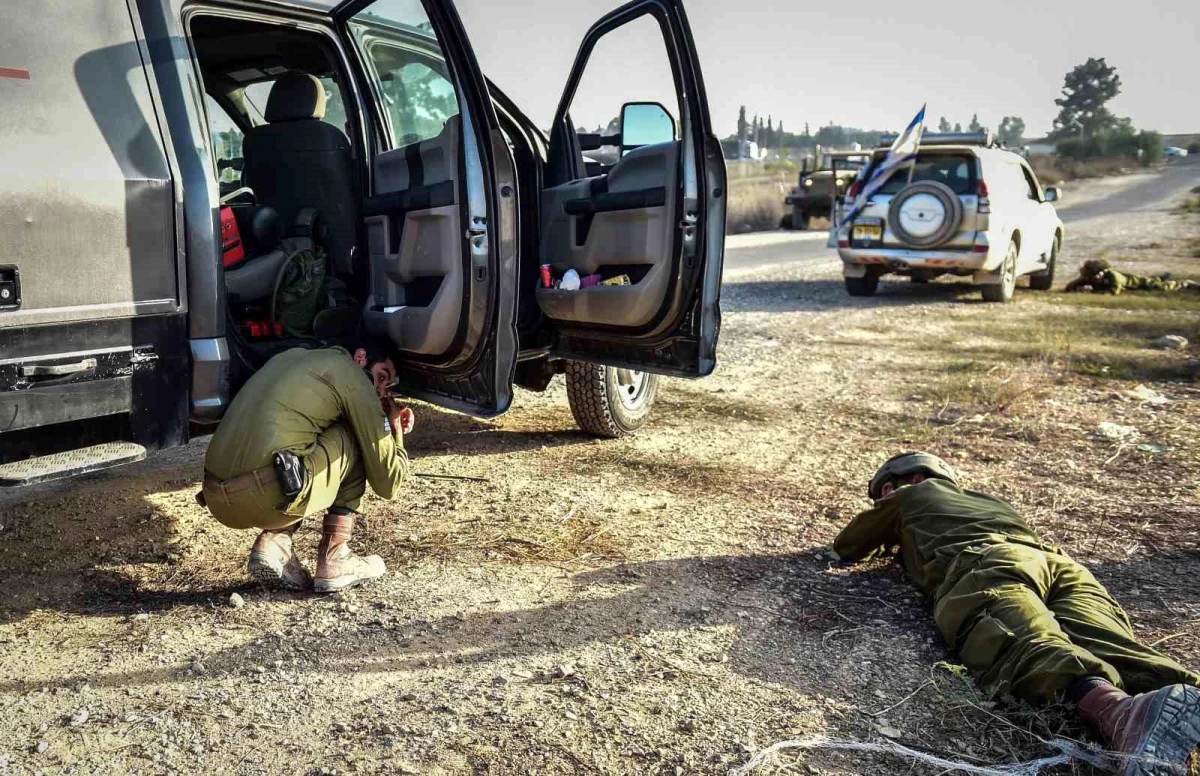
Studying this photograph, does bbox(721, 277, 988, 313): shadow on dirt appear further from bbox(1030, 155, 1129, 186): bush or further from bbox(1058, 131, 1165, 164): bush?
bbox(1058, 131, 1165, 164): bush

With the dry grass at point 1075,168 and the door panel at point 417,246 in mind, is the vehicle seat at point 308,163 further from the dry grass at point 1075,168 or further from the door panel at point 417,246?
the dry grass at point 1075,168

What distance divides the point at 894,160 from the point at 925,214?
0.74 m

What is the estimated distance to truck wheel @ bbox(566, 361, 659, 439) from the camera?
16.4 feet

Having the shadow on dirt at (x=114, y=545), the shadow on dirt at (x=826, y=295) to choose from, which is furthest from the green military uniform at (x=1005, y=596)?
the shadow on dirt at (x=826, y=295)

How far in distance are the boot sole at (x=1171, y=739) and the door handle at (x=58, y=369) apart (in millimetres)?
2926

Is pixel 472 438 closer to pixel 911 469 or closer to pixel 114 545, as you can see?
pixel 114 545

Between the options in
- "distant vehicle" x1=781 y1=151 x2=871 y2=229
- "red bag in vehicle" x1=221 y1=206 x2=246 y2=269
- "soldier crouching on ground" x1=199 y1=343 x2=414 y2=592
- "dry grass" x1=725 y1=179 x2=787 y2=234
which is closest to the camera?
"soldier crouching on ground" x1=199 y1=343 x2=414 y2=592

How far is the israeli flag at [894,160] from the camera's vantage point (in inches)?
396

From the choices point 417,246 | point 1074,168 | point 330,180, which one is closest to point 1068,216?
point 330,180

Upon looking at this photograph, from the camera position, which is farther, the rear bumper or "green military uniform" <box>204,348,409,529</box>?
the rear bumper

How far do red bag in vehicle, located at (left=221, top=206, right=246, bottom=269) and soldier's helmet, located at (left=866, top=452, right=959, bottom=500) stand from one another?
8.67 ft

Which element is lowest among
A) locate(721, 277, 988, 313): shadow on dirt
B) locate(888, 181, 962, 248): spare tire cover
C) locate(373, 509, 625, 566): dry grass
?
locate(373, 509, 625, 566): dry grass

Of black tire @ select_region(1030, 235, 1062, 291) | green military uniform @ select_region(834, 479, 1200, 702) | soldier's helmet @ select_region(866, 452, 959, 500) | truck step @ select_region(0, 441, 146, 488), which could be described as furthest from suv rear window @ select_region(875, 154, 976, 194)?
truck step @ select_region(0, 441, 146, 488)

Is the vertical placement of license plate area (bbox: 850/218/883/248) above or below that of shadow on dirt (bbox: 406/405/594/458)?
above
